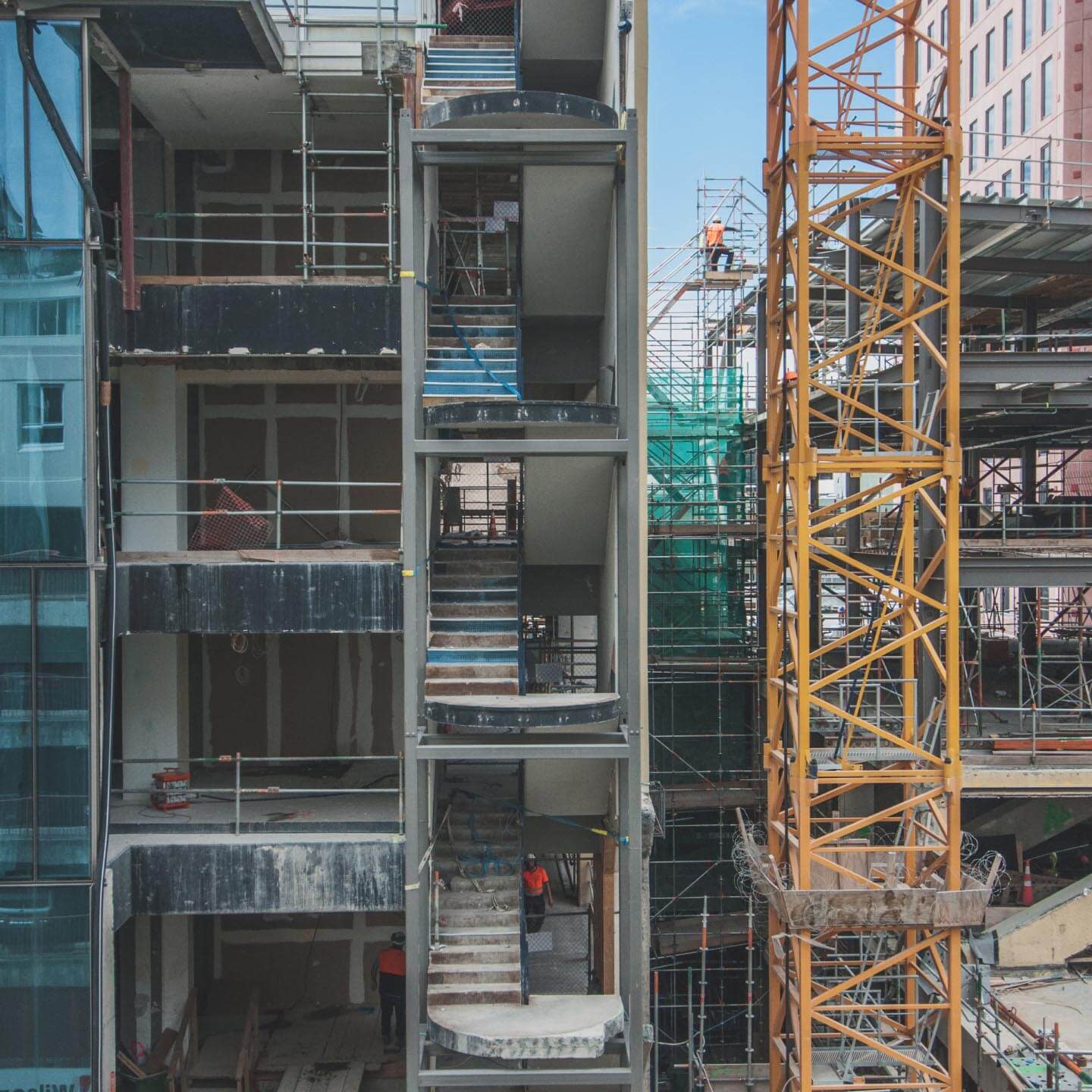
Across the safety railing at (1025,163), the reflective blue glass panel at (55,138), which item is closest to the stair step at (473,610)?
the reflective blue glass panel at (55,138)

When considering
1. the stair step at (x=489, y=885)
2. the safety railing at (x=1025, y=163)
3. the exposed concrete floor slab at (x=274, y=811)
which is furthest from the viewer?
the safety railing at (x=1025, y=163)

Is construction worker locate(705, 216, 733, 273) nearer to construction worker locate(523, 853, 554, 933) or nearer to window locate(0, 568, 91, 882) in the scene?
construction worker locate(523, 853, 554, 933)

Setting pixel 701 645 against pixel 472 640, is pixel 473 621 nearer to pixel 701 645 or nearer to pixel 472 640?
pixel 472 640

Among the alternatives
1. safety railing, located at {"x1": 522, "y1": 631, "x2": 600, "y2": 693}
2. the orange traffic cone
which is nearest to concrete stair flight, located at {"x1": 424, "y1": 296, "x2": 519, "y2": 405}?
safety railing, located at {"x1": 522, "y1": 631, "x2": 600, "y2": 693}

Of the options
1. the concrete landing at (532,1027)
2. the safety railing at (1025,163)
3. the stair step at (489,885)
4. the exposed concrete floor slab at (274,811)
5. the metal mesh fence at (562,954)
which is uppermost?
the safety railing at (1025,163)

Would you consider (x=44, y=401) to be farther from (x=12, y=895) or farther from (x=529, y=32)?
(x=529, y=32)

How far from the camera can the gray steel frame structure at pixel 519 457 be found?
10984 mm

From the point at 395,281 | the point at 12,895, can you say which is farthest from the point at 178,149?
the point at 12,895

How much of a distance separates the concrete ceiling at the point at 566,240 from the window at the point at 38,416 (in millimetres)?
5448

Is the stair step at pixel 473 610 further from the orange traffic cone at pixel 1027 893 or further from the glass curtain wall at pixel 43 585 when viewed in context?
the orange traffic cone at pixel 1027 893

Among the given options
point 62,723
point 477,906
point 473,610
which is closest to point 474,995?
point 477,906

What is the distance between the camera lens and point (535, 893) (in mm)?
14195

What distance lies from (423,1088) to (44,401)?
7.92 metres

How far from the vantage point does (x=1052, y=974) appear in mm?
16109
